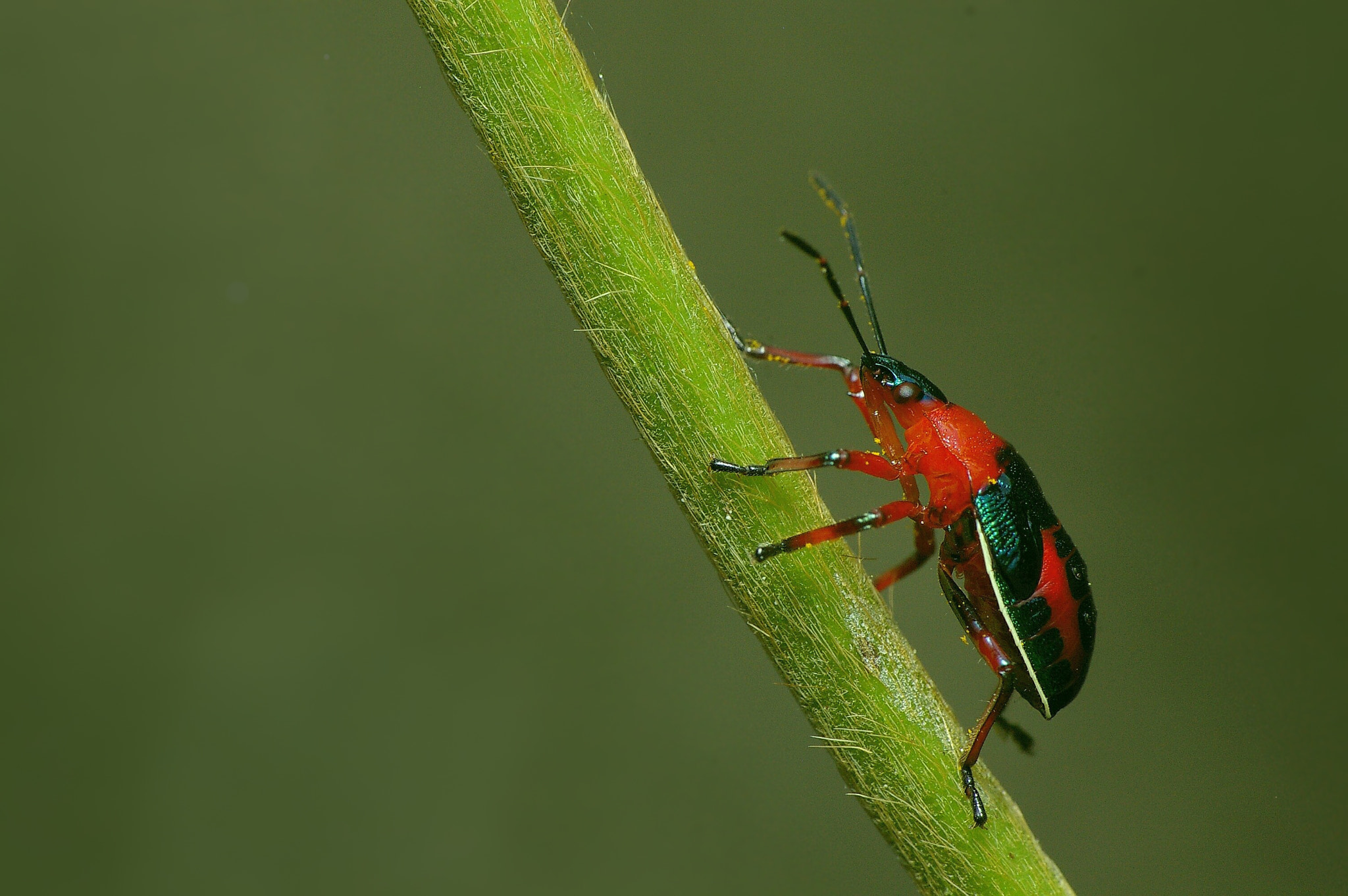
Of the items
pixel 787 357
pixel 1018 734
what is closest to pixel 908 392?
pixel 787 357

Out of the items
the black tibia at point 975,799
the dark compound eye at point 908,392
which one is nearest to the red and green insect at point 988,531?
the dark compound eye at point 908,392

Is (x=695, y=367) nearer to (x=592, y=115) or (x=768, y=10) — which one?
(x=592, y=115)

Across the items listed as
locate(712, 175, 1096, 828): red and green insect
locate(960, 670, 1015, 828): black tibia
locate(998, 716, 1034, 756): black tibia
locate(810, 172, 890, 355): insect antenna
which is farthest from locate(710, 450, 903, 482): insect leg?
locate(998, 716, 1034, 756): black tibia

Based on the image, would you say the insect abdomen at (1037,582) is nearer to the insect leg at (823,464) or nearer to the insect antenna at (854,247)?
the insect leg at (823,464)

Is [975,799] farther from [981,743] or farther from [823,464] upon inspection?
[823,464]

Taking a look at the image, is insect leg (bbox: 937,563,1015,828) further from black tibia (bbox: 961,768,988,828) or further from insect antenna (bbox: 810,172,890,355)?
insect antenna (bbox: 810,172,890,355)
